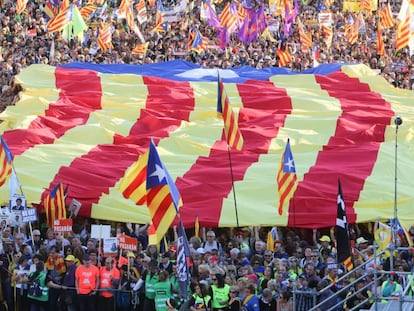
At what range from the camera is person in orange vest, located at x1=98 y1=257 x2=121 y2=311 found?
18.2 m

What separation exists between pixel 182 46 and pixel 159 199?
18.4m

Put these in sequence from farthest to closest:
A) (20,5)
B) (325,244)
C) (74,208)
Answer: (20,5)
(74,208)
(325,244)

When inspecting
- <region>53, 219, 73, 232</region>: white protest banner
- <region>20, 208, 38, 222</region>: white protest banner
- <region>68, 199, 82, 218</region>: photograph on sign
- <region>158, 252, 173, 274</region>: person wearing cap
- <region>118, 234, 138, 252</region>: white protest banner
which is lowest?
<region>68, 199, 82, 218</region>: photograph on sign

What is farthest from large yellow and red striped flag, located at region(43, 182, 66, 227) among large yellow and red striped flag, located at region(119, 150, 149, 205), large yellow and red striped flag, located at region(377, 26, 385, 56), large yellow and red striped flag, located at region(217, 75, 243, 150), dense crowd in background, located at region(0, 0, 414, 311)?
large yellow and red striped flag, located at region(377, 26, 385, 56)

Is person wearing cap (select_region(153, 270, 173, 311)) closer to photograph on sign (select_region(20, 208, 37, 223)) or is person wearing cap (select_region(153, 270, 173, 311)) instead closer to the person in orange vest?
the person in orange vest

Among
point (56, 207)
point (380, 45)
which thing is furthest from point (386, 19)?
point (56, 207)

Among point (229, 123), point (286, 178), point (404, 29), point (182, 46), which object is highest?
point (229, 123)

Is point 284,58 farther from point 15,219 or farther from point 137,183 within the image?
point 137,183

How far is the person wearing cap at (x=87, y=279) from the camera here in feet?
59.7

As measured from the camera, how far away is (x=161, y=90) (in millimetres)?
27609

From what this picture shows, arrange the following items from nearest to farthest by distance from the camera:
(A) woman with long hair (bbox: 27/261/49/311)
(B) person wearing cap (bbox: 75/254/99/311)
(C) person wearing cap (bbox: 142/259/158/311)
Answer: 1. (C) person wearing cap (bbox: 142/259/158/311)
2. (B) person wearing cap (bbox: 75/254/99/311)
3. (A) woman with long hair (bbox: 27/261/49/311)

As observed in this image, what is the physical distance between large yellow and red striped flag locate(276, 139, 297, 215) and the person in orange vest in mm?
3290

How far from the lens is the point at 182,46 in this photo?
34562 millimetres

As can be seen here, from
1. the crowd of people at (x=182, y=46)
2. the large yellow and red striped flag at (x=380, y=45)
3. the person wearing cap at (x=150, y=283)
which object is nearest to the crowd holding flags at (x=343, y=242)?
the person wearing cap at (x=150, y=283)
